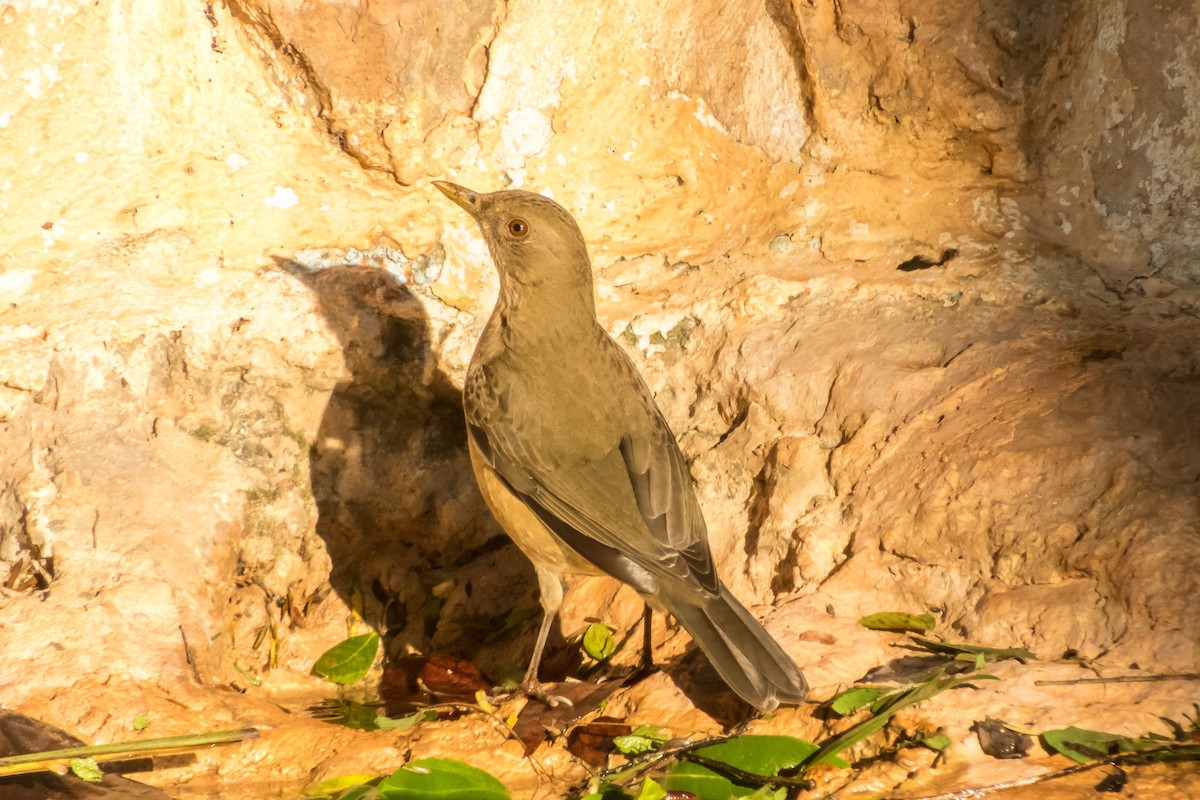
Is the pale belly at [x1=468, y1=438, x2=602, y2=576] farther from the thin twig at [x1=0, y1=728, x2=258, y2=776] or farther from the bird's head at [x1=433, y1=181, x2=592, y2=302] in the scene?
the thin twig at [x1=0, y1=728, x2=258, y2=776]

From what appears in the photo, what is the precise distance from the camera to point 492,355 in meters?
5.14

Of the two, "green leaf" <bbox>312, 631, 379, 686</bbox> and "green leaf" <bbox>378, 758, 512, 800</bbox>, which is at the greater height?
"green leaf" <bbox>378, 758, 512, 800</bbox>

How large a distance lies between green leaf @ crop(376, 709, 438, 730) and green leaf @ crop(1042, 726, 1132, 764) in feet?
7.24

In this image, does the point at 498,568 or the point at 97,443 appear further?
the point at 498,568

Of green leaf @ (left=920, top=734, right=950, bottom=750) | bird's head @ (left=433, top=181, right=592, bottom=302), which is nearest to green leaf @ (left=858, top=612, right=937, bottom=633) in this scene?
green leaf @ (left=920, top=734, right=950, bottom=750)

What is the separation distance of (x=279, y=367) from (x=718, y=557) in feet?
7.59

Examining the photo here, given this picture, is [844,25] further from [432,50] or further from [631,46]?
[432,50]

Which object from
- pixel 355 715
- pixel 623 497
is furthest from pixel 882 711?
pixel 355 715

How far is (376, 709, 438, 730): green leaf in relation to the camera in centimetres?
422

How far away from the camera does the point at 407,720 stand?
14.0 ft

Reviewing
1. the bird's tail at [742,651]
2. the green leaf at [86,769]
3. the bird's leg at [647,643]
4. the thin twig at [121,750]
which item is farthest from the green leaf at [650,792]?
the green leaf at [86,769]

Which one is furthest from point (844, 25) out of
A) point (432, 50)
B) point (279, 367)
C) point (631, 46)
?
point (279, 367)

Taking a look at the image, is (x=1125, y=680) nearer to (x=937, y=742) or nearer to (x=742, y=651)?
(x=937, y=742)

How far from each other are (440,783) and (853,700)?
139 centimetres
